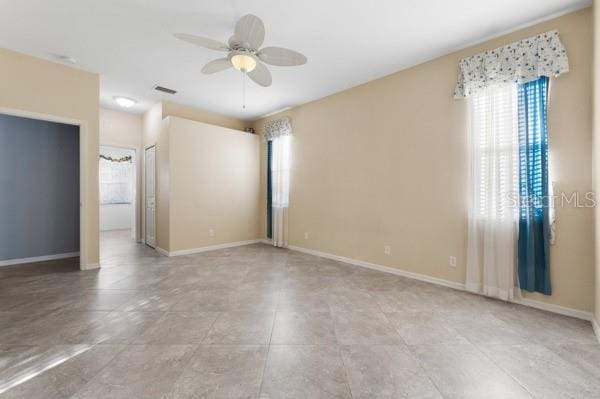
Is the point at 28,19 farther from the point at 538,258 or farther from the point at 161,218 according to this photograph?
the point at 538,258

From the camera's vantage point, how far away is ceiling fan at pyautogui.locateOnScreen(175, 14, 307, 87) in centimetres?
213

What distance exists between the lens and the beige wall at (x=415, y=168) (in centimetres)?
237

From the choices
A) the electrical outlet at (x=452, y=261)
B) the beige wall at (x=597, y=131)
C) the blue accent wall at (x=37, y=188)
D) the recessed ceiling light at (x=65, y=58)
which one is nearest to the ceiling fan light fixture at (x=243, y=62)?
the recessed ceiling light at (x=65, y=58)

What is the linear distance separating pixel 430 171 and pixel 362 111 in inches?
58.1

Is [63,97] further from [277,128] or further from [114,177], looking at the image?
[114,177]

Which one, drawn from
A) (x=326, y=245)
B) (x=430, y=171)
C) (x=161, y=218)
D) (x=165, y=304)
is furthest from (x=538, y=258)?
(x=161, y=218)

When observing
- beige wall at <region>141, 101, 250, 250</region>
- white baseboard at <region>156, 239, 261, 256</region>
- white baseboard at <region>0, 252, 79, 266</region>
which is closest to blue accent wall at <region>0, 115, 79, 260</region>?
white baseboard at <region>0, 252, 79, 266</region>

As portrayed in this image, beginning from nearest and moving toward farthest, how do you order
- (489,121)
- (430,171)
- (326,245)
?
(489,121), (430,171), (326,245)

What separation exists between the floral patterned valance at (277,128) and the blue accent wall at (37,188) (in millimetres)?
3637

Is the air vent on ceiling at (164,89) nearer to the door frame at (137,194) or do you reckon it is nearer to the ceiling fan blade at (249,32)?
the door frame at (137,194)

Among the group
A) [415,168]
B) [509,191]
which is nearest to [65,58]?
[415,168]

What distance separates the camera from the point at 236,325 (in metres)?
2.20

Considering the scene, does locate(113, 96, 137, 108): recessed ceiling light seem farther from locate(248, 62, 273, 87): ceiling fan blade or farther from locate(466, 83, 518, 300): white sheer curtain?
locate(466, 83, 518, 300): white sheer curtain

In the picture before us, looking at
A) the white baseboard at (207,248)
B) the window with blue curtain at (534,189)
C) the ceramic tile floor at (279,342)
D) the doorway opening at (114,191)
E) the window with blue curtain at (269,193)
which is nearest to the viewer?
the ceramic tile floor at (279,342)
